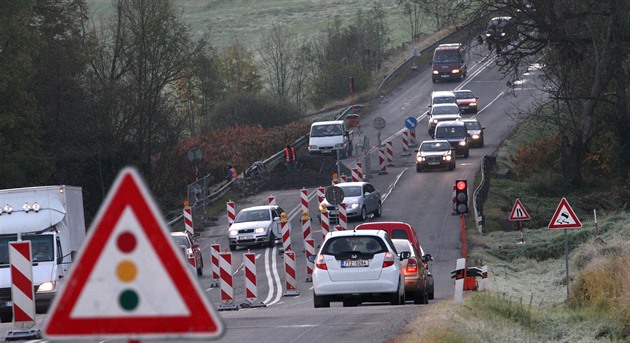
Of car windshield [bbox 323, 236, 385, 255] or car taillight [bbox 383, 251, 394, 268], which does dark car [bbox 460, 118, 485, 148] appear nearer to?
car windshield [bbox 323, 236, 385, 255]

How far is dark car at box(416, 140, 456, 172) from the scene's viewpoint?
180ft

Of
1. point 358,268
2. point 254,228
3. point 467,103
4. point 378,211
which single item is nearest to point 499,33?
point 378,211

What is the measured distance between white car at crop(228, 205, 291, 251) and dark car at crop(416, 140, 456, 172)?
15995 mm

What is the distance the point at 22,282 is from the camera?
664 inches

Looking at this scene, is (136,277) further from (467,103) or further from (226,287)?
(467,103)

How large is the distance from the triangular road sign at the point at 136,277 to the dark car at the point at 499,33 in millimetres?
35603

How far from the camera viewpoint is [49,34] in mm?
58969

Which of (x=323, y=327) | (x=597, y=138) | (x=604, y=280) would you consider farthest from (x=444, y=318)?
(x=597, y=138)

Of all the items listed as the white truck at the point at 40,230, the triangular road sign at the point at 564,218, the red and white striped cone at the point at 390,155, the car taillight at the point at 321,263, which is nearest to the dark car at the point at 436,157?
the red and white striped cone at the point at 390,155

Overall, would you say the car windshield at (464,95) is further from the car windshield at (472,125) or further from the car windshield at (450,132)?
the car windshield at (450,132)

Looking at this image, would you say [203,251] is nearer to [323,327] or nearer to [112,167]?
[112,167]

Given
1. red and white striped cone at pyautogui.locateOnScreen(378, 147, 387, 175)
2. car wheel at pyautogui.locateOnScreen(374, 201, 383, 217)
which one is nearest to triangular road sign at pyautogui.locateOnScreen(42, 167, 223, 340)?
car wheel at pyautogui.locateOnScreen(374, 201, 383, 217)

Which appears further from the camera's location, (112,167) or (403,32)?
(403,32)

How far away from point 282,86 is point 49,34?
4482 cm
